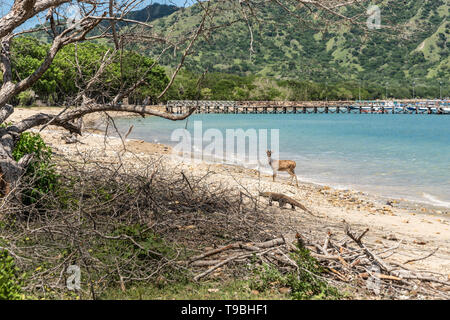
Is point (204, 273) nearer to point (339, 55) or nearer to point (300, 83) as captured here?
point (300, 83)

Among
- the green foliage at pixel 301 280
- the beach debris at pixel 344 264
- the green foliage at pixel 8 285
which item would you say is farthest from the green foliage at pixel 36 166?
the green foliage at pixel 301 280

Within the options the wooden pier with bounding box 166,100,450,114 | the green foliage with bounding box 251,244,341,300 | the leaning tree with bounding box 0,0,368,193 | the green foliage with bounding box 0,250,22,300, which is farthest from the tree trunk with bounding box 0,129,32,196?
the wooden pier with bounding box 166,100,450,114

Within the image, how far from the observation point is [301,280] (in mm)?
4637

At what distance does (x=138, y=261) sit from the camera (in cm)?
484

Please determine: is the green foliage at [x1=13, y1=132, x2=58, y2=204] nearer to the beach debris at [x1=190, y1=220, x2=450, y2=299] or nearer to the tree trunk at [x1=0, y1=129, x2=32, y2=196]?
the tree trunk at [x1=0, y1=129, x2=32, y2=196]

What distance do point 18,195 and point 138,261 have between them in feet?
7.08

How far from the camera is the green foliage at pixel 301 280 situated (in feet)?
14.6

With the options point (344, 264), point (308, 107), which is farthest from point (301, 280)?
point (308, 107)

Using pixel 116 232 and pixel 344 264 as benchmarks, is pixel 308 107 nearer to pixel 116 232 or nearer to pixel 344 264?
pixel 344 264

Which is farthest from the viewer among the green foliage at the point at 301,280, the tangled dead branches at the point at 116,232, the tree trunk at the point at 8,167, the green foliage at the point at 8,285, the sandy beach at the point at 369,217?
the sandy beach at the point at 369,217

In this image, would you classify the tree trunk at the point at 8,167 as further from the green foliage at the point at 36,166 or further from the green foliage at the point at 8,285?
Result: the green foliage at the point at 8,285
